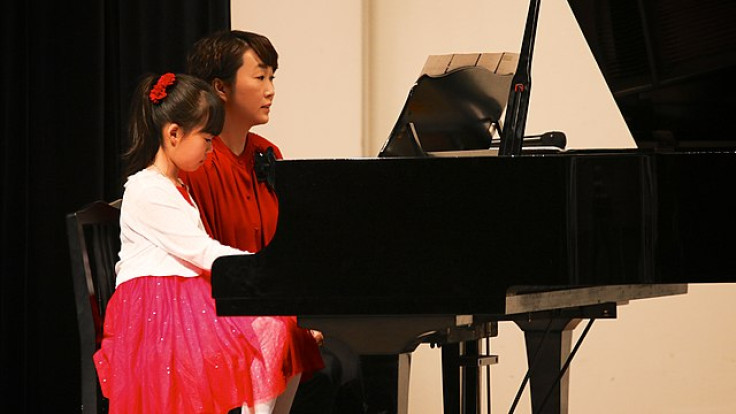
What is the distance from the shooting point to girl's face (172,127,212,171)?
7.77 ft

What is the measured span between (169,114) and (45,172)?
0.87 m

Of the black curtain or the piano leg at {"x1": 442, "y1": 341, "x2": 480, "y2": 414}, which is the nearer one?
the piano leg at {"x1": 442, "y1": 341, "x2": 480, "y2": 414}

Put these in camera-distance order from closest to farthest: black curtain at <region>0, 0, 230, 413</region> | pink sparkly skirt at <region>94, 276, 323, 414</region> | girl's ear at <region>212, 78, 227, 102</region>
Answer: pink sparkly skirt at <region>94, 276, 323, 414</region> < girl's ear at <region>212, 78, 227, 102</region> < black curtain at <region>0, 0, 230, 413</region>

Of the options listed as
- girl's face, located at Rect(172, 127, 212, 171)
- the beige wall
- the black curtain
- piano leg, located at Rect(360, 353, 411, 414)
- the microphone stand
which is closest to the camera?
piano leg, located at Rect(360, 353, 411, 414)

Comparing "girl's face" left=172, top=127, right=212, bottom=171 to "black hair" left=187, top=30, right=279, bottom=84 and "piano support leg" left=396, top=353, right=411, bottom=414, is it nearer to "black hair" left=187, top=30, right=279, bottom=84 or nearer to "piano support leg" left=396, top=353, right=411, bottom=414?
"black hair" left=187, top=30, right=279, bottom=84

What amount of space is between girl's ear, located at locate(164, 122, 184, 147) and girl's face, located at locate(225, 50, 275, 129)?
26 cm

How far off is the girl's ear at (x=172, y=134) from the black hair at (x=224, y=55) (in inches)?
11.2

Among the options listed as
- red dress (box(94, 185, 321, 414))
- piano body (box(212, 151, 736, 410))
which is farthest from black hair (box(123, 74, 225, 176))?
piano body (box(212, 151, 736, 410))

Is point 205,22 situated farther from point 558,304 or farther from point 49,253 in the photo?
point 558,304

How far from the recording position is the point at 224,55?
2637 millimetres

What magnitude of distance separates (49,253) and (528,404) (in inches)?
77.0

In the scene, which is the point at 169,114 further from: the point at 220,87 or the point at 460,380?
the point at 460,380

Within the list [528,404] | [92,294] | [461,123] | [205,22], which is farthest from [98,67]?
[528,404]

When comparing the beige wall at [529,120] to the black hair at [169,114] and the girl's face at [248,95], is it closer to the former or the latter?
the girl's face at [248,95]
